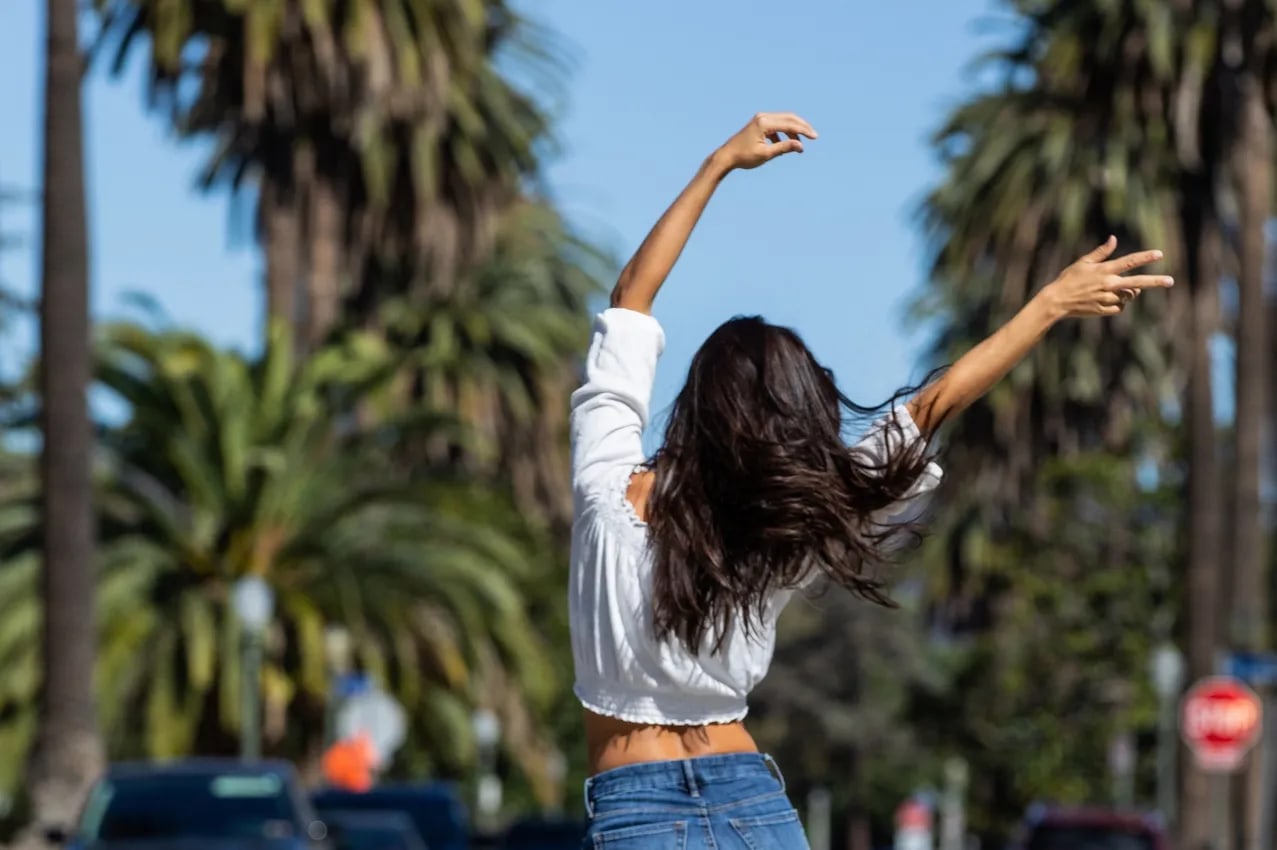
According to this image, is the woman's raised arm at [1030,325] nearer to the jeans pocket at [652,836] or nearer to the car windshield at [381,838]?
the jeans pocket at [652,836]

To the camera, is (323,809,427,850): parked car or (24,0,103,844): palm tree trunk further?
(24,0,103,844): palm tree trunk

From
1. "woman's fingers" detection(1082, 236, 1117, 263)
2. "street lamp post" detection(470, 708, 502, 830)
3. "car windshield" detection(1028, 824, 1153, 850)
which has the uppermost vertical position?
"woman's fingers" detection(1082, 236, 1117, 263)

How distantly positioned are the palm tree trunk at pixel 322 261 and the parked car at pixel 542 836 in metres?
12.0

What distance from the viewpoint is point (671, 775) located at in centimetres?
388

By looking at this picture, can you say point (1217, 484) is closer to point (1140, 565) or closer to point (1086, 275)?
point (1140, 565)

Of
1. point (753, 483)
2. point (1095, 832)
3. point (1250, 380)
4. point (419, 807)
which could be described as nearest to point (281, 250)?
point (1250, 380)

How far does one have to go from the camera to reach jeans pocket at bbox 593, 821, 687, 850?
3.85 metres

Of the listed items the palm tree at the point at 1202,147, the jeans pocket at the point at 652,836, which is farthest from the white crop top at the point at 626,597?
the palm tree at the point at 1202,147

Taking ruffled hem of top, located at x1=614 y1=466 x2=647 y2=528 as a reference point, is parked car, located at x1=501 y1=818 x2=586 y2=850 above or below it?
below

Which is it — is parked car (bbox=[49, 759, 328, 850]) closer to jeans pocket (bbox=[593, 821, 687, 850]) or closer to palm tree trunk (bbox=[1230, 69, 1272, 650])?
jeans pocket (bbox=[593, 821, 687, 850])

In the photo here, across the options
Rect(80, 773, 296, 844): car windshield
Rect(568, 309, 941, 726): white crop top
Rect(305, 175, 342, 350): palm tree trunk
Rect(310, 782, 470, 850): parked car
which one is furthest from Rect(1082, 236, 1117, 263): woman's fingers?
Rect(305, 175, 342, 350): palm tree trunk

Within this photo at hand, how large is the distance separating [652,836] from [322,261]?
113 feet

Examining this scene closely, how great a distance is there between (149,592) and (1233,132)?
14250 millimetres

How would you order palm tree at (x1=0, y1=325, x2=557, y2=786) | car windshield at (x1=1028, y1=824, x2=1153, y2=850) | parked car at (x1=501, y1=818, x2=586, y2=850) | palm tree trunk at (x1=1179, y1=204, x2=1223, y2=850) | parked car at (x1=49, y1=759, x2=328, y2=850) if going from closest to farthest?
parked car at (x1=49, y1=759, x2=328, y2=850) → car windshield at (x1=1028, y1=824, x2=1153, y2=850) → parked car at (x1=501, y1=818, x2=586, y2=850) → palm tree trunk at (x1=1179, y1=204, x2=1223, y2=850) → palm tree at (x1=0, y1=325, x2=557, y2=786)
